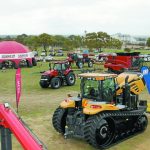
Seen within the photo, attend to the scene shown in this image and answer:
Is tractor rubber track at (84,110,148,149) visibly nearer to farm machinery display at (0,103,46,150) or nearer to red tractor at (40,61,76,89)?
farm machinery display at (0,103,46,150)

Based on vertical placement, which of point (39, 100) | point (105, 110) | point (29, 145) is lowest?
point (39, 100)

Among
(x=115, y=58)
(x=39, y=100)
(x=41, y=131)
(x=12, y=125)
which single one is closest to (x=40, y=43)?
(x=115, y=58)

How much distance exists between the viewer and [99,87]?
440 inches

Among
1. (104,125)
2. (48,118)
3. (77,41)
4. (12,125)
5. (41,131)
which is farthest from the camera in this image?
(77,41)

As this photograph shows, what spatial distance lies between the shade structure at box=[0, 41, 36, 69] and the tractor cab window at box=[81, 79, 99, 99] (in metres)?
31.5

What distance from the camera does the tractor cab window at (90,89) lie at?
11331mm

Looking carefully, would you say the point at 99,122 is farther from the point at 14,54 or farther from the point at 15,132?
the point at 14,54

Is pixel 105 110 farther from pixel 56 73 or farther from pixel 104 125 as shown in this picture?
pixel 56 73

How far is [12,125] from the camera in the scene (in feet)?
11.4

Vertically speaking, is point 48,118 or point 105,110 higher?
point 105,110

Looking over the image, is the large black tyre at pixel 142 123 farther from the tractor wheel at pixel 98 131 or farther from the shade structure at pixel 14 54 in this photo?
the shade structure at pixel 14 54

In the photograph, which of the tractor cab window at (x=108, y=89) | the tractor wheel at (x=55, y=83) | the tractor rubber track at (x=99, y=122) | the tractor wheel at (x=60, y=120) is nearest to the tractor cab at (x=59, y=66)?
the tractor wheel at (x=55, y=83)

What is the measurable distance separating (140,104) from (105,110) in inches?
109

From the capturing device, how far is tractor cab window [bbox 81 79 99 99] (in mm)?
11331
